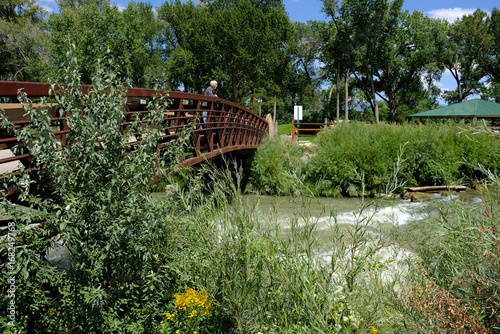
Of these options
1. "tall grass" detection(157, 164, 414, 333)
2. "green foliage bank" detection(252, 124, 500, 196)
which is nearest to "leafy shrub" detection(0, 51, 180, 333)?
"tall grass" detection(157, 164, 414, 333)

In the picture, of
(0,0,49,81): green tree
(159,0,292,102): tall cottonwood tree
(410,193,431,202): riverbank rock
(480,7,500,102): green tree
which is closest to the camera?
(410,193,431,202): riverbank rock

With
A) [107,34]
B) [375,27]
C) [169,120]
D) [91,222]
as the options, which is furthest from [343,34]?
[91,222]

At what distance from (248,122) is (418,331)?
12909mm

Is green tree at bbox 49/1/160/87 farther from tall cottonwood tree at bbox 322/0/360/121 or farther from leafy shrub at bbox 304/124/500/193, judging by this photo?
leafy shrub at bbox 304/124/500/193

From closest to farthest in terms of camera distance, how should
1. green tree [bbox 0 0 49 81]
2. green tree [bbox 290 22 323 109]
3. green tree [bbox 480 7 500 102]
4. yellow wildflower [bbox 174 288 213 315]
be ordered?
1. yellow wildflower [bbox 174 288 213 315]
2. green tree [bbox 0 0 49 81]
3. green tree [bbox 480 7 500 102]
4. green tree [bbox 290 22 323 109]

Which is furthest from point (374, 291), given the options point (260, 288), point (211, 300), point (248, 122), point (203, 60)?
point (203, 60)

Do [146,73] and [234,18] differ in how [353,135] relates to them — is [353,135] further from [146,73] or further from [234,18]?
[146,73]

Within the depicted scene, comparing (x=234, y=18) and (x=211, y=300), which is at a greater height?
(x=234, y=18)

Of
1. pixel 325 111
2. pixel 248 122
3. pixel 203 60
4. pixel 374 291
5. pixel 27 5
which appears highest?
pixel 27 5

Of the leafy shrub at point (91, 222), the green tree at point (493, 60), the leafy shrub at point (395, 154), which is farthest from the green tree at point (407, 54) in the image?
the leafy shrub at point (91, 222)

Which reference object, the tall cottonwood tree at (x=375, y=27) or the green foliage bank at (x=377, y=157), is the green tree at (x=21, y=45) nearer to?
the green foliage bank at (x=377, y=157)

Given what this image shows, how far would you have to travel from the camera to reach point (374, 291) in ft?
9.87

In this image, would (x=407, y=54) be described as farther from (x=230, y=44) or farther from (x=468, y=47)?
(x=230, y=44)

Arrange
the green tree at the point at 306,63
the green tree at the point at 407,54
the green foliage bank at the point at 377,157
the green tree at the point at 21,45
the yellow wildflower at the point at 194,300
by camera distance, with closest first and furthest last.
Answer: the yellow wildflower at the point at 194,300
the green foliage bank at the point at 377,157
the green tree at the point at 21,45
the green tree at the point at 407,54
the green tree at the point at 306,63
